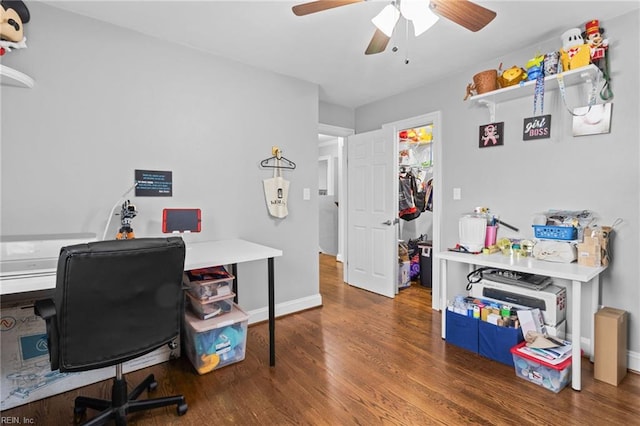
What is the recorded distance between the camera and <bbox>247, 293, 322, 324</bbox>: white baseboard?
2.94 meters

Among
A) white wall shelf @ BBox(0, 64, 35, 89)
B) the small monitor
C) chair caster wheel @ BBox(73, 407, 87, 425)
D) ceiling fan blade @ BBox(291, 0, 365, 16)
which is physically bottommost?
chair caster wheel @ BBox(73, 407, 87, 425)

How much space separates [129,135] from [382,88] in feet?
8.32

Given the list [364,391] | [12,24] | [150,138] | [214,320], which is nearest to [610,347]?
[364,391]

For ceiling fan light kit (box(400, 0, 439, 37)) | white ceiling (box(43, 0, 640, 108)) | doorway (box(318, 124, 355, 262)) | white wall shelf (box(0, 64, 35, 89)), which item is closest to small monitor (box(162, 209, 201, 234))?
white wall shelf (box(0, 64, 35, 89))

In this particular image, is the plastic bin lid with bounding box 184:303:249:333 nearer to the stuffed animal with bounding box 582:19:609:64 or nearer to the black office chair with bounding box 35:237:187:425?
the black office chair with bounding box 35:237:187:425

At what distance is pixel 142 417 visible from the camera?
1.70 meters

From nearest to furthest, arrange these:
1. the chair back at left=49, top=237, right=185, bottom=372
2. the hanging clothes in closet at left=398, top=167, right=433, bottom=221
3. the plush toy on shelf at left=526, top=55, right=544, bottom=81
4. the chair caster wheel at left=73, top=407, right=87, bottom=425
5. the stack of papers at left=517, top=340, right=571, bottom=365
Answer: the chair back at left=49, top=237, right=185, bottom=372 → the chair caster wheel at left=73, top=407, right=87, bottom=425 → the stack of papers at left=517, top=340, right=571, bottom=365 → the plush toy on shelf at left=526, top=55, right=544, bottom=81 → the hanging clothes in closet at left=398, top=167, right=433, bottom=221

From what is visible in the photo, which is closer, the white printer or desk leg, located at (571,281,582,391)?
desk leg, located at (571,281,582,391)

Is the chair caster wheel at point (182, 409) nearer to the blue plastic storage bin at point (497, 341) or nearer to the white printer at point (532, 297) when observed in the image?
the blue plastic storage bin at point (497, 341)

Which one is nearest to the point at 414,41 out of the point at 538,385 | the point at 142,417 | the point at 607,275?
the point at 607,275

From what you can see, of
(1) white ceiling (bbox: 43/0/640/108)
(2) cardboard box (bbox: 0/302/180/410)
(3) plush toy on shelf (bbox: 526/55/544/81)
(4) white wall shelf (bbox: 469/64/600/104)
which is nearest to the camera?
(2) cardboard box (bbox: 0/302/180/410)

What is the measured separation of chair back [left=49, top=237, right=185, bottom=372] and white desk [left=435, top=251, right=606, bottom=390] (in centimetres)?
206

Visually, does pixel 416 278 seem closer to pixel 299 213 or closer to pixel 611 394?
pixel 299 213

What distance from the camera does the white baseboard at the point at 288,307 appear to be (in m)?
2.94
